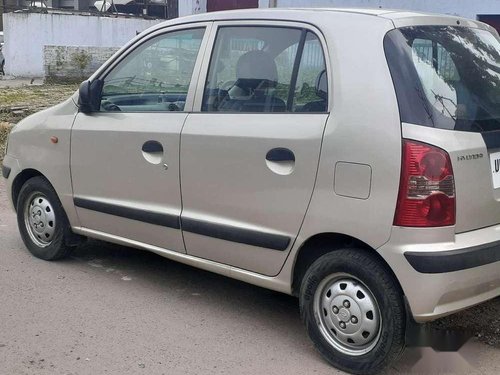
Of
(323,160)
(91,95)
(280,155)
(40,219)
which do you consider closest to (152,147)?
(91,95)

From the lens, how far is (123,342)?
3967mm

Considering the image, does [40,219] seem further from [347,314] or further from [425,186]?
[425,186]

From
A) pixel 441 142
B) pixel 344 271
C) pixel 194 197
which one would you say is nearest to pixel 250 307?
pixel 194 197

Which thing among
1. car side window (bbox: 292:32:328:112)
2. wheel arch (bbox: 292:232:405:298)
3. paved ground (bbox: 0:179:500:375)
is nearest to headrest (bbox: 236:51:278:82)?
car side window (bbox: 292:32:328:112)

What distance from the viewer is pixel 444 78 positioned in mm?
3475

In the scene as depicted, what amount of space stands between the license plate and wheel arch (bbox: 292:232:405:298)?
26.9 inches

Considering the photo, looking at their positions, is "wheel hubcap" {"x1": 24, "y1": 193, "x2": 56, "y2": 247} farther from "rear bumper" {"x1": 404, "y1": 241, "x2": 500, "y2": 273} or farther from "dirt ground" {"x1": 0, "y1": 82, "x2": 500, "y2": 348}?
"rear bumper" {"x1": 404, "y1": 241, "x2": 500, "y2": 273}

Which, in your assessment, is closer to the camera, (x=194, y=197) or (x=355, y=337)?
(x=355, y=337)

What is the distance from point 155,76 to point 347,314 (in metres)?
2.04

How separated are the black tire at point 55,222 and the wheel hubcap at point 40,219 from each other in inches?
0.6

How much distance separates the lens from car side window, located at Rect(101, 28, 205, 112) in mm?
4328

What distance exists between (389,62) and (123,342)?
214 cm

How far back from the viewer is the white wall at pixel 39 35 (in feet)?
80.0

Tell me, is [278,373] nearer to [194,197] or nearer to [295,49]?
[194,197]
